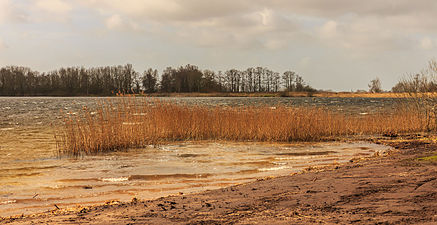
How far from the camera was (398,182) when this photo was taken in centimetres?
466

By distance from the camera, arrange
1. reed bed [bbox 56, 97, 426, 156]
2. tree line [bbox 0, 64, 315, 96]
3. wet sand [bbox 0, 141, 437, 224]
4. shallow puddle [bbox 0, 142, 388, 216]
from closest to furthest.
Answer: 1. wet sand [bbox 0, 141, 437, 224]
2. shallow puddle [bbox 0, 142, 388, 216]
3. reed bed [bbox 56, 97, 426, 156]
4. tree line [bbox 0, 64, 315, 96]

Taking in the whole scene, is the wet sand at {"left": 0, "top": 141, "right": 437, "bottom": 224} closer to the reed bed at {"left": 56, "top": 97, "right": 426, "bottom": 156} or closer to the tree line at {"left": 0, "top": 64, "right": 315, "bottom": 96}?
the reed bed at {"left": 56, "top": 97, "right": 426, "bottom": 156}

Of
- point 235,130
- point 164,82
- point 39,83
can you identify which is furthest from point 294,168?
point 39,83

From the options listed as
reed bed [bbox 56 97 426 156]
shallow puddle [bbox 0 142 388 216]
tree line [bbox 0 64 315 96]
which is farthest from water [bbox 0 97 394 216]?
tree line [bbox 0 64 315 96]

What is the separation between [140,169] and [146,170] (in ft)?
0.76

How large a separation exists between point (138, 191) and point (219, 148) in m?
6.05

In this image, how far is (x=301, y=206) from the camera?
3.95m

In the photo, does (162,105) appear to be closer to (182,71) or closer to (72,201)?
(72,201)

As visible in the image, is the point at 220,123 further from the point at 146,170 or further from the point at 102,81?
the point at 102,81

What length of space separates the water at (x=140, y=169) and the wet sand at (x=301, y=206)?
1356 mm

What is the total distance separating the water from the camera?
6020 mm

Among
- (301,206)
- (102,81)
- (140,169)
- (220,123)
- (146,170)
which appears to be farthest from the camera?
(102,81)

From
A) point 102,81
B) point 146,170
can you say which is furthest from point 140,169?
point 102,81

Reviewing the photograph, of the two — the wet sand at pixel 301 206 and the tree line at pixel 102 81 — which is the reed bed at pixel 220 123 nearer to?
the wet sand at pixel 301 206
